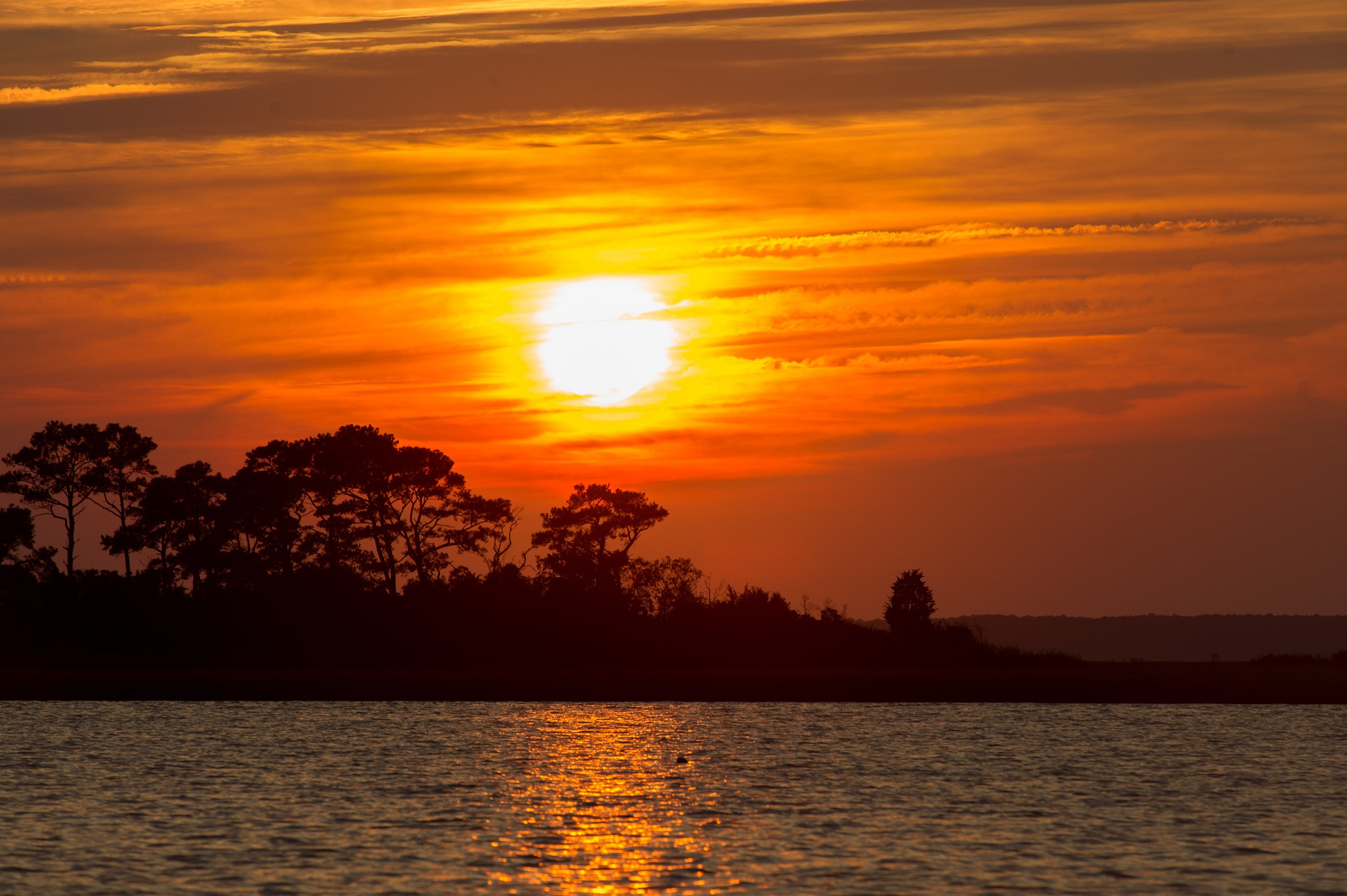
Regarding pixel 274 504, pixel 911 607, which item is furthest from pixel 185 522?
pixel 911 607

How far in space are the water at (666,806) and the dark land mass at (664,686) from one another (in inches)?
584

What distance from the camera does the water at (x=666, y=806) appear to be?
109ft

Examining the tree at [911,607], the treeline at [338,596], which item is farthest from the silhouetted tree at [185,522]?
the tree at [911,607]

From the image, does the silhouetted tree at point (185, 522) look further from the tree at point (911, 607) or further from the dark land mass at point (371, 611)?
the tree at point (911, 607)

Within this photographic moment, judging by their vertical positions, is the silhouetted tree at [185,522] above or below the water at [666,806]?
above

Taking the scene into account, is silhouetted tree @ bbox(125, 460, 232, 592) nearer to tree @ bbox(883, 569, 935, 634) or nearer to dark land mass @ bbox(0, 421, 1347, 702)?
dark land mass @ bbox(0, 421, 1347, 702)

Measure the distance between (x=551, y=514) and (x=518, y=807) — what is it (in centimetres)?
8391

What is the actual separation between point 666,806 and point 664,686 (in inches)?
2178

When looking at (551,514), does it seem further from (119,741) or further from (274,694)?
(119,741)

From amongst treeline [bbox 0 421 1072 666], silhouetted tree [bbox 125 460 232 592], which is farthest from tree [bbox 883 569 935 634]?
silhouetted tree [bbox 125 460 232 592]

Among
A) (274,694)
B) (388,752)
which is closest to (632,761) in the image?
(388,752)

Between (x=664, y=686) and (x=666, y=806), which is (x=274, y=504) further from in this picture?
(x=666, y=806)

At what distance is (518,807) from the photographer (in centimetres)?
4606

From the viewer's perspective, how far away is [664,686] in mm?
102188
